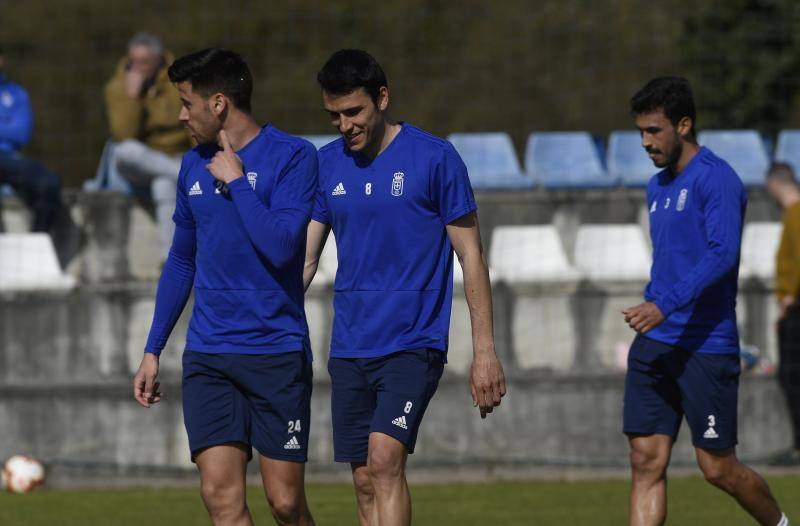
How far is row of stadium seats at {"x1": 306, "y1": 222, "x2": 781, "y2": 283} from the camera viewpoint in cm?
1156

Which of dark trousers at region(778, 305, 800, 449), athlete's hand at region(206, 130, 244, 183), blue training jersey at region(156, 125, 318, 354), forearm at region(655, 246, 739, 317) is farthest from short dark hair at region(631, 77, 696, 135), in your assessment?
dark trousers at region(778, 305, 800, 449)

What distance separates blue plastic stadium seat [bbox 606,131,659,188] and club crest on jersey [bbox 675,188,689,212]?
5.31 m

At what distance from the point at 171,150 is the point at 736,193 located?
18.1 ft

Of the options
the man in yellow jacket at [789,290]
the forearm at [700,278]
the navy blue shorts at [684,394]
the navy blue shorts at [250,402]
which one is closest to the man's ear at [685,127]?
the forearm at [700,278]

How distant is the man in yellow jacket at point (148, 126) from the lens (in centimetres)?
1122

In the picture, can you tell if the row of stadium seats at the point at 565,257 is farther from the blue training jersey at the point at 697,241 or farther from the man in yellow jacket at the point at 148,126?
the blue training jersey at the point at 697,241

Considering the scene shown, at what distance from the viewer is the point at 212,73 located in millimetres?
5629

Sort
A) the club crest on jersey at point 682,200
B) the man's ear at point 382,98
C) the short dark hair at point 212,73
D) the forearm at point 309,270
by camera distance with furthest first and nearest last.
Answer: the club crest on jersey at point 682,200 → the forearm at point 309,270 → the man's ear at point 382,98 → the short dark hair at point 212,73

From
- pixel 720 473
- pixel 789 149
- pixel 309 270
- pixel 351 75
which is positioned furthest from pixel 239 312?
pixel 789 149

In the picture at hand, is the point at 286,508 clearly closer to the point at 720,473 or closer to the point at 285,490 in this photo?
the point at 285,490

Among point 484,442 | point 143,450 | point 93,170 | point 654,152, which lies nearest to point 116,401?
point 143,450

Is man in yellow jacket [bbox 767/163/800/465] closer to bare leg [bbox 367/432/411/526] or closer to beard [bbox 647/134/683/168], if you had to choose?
beard [bbox 647/134/683/168]

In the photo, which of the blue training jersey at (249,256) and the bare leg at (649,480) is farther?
the bare leg at (649,480)

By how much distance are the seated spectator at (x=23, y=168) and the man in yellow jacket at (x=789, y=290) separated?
15.9 feet
